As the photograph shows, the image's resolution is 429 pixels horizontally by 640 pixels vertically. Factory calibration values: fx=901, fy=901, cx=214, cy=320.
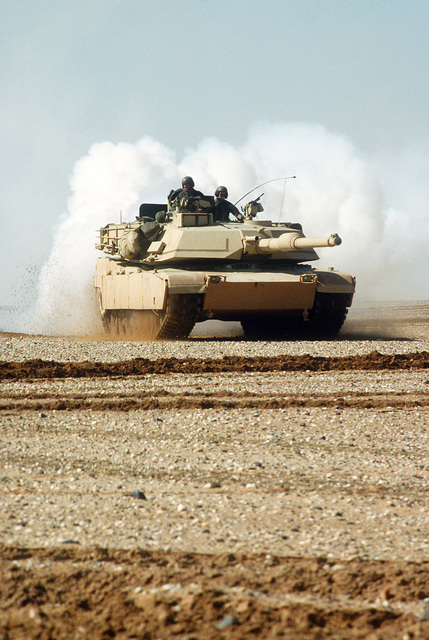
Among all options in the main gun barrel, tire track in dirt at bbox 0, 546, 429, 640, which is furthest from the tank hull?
tire track in dirt at bbox 0, 546, 429, 640

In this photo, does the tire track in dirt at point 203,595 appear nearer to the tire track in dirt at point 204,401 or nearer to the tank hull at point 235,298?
the tire track in dirt at point 204,401

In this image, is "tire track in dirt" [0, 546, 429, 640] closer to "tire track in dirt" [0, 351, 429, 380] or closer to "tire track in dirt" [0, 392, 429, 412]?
"tire track in dirt" [0, 392, 429, 412]

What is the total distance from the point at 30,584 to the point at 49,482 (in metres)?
2.09

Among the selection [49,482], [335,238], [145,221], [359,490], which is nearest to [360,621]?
[359,490]

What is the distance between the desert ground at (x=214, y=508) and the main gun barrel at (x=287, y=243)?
18.4 feet

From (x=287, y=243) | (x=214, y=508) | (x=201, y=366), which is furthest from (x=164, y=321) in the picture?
(x=214, y=508)

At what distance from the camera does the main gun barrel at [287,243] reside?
16578mm

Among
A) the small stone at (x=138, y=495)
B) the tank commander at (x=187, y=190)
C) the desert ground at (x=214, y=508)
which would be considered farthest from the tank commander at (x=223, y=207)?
the small stone at (x=138, y=495)

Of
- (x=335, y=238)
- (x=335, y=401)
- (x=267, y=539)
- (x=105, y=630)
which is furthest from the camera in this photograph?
(x=335, y=238)

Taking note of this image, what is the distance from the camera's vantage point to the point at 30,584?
12.6 feet

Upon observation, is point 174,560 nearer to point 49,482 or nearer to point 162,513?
point 162,513

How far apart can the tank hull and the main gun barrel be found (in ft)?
1.54

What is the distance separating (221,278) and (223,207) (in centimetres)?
375

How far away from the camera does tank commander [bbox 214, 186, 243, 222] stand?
1925cm
